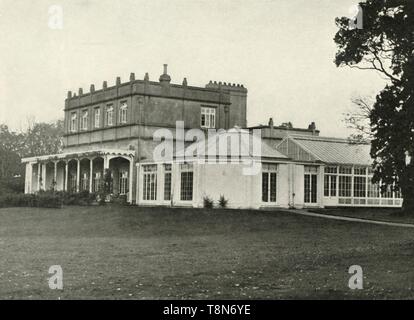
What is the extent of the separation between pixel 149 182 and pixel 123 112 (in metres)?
7.09

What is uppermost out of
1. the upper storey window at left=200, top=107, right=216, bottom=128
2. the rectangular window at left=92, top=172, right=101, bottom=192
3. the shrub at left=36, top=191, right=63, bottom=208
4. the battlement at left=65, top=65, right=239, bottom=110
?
the battlement at left=65, top=65, right=239, bottom=110

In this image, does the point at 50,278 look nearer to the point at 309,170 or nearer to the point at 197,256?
the point at 197,256

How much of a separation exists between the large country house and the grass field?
→ 4.88 metres

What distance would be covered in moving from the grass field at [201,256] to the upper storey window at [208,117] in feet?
55.2

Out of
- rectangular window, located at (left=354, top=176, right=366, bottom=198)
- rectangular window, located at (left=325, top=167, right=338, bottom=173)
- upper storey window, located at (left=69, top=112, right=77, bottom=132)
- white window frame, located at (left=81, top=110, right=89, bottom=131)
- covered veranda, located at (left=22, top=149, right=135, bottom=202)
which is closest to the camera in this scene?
rectangular window, located at (left=325, top=167, right=338, bottom=173)

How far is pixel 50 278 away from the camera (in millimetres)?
11859

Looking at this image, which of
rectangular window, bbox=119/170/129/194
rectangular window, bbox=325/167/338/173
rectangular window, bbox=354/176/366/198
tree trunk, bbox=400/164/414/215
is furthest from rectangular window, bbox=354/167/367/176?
rectangular window, bbox=119/170/129/194

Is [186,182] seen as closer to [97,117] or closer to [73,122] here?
[97,117]

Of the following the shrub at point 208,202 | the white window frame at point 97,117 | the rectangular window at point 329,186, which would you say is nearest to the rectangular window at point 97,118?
the white window frame at point 97,117

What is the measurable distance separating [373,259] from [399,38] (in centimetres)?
1317

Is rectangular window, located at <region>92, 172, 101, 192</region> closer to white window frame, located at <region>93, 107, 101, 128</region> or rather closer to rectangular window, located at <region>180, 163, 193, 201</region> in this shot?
white window frame, located at <region>93, 107, 101, 128</region>

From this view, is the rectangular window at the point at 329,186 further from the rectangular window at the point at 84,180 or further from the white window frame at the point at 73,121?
the white window frame at the point at 73,121

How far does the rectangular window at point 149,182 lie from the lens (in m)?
37.8

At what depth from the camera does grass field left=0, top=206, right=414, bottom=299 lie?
11.0 metres
